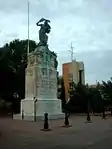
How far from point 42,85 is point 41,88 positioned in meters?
0.35

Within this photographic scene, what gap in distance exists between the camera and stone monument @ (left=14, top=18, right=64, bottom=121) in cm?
2927

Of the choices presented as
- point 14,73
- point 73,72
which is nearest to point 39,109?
point 14,73

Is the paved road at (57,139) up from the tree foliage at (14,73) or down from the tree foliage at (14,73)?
down

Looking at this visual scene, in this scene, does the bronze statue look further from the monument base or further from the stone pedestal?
the monument base

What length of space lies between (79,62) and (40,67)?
5293cm

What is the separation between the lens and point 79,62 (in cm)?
8281

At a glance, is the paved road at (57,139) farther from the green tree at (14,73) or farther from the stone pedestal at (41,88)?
the green tree at (14,73)

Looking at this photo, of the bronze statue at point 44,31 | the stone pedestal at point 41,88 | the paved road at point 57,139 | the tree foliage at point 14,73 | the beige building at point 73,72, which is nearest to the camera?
the paved road at point 57,139

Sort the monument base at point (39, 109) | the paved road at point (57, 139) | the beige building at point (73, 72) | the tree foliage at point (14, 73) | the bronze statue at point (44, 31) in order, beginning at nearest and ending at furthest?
the paved road at point (57, 139), the monument base at point (39, 109), the bronze statue at point (44, 31), the tree foliage at point (14, 73), the beige building at point (73, 72)

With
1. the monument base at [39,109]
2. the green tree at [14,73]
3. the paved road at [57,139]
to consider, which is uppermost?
the green tree at [14,73]

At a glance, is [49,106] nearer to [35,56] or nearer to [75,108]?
[35,56]

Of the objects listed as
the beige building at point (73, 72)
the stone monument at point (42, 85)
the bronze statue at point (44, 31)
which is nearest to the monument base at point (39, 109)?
the stone monument at point (42, 85)

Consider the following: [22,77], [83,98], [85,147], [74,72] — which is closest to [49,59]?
[83,98]

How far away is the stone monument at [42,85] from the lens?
29.3 m
